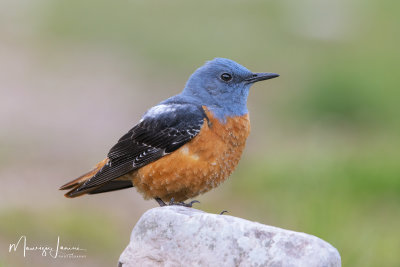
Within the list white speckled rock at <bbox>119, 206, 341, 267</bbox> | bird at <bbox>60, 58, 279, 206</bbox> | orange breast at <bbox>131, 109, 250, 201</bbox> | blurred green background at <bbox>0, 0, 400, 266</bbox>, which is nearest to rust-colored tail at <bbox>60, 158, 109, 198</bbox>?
bird at <bbox>60, 58, 279, 206</bbox>

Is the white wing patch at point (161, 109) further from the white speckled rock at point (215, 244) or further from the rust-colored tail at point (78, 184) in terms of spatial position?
the white speckled rock at point (215, 244)

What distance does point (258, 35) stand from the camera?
22219 mm

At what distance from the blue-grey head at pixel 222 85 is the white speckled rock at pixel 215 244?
165cm

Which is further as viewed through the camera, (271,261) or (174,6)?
(174,6)

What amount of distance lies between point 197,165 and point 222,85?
1087 millimetres

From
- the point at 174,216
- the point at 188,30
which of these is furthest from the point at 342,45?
the point at 174,216

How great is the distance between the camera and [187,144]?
6.94 m

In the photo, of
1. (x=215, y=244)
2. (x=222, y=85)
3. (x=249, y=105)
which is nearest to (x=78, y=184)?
(x=222, y=85)

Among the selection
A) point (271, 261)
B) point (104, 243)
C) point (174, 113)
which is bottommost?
point (104, 243)

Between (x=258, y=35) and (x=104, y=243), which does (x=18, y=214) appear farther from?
(x=258, y=35)

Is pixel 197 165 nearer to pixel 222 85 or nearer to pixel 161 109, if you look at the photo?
pixel 161 109

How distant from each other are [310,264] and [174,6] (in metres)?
20.2

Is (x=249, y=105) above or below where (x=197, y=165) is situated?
below

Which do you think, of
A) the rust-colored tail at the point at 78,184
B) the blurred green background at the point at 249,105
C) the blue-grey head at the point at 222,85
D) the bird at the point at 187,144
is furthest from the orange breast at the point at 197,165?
the blurred green background at the point at 249,105
